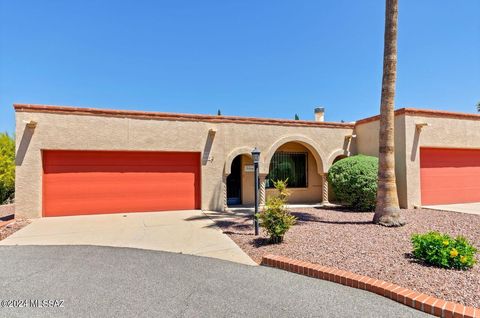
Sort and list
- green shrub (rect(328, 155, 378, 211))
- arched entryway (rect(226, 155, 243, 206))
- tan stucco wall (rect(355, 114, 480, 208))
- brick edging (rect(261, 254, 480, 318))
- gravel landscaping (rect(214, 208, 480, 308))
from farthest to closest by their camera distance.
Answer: arched entryway (rect(226, 155, 243, 206))
tan stucco wall (rect(355, 114, 480, 208))
green shrub (rect(328, 155, 378, 211))
gravel landscaping (rect(214, 208, 480, 308))
brick edging (rect(261, 254, 480, 318))

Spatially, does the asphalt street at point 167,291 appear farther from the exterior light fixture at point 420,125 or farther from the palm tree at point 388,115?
the exterior light fixture at point 420,125

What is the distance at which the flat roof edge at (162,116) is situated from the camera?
34.7ft

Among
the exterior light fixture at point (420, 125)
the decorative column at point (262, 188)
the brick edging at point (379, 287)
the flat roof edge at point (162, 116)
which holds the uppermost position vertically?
the flat roof edge at point (162, 116)

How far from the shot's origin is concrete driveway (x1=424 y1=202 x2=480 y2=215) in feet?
35.3

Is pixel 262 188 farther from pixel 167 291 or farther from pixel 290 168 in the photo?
pixel 167 291

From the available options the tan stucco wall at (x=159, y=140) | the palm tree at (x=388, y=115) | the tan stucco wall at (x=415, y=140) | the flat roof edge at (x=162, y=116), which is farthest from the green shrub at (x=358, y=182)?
the flat roof edge at (x=162, y=116)

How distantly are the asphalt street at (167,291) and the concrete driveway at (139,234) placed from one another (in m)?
0.79

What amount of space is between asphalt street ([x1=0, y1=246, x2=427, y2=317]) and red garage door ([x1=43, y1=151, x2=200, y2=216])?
548cm

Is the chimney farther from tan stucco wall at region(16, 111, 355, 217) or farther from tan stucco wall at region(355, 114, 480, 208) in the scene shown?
tan stucco wall at region(355, 114, 480, 208)

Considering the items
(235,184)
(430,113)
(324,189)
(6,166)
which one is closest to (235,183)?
(235,184)

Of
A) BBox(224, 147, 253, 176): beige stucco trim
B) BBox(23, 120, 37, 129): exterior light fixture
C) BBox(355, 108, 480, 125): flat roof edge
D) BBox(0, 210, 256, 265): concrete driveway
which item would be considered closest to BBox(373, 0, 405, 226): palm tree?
BBox(355, 108, 480, 125): flat roof edge

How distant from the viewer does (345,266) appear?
5.28 meters

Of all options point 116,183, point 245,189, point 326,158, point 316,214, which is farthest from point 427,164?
point 116,183

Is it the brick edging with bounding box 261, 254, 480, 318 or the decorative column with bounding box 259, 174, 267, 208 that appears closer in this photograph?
the brick edging with bounding box 261, 254, 480, 318
